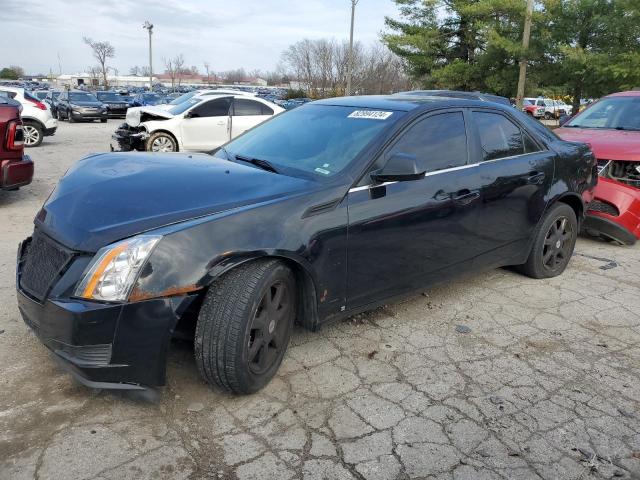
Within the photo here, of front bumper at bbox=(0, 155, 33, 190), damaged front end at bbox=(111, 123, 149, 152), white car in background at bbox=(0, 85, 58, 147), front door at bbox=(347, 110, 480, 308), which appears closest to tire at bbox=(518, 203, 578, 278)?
front door at bbox=(347, 110, 480, 308)

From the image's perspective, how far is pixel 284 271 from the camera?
291 cm

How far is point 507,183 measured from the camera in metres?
4.20

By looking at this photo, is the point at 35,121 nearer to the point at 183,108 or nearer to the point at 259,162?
the point at 183,108

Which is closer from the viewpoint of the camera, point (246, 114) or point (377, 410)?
point (377, 410)

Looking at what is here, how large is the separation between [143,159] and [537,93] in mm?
25955

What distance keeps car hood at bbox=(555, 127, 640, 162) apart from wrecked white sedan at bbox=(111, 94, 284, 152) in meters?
7.21

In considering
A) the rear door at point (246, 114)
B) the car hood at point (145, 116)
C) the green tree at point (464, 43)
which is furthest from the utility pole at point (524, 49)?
the car hood at point (145, 116)

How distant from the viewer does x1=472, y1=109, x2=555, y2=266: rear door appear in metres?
4.09

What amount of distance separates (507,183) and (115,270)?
301cm

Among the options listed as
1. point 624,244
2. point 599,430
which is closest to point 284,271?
point 599,430

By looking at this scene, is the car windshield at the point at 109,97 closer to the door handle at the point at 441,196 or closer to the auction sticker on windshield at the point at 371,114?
the auction sticker on windshield at the point at 371,114

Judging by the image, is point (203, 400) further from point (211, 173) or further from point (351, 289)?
point (211, 173)

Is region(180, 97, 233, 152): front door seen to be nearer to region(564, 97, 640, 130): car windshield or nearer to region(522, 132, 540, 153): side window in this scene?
region(564, 97, 640, 130): car windshield

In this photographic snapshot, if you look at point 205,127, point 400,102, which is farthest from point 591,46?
point 400,102
